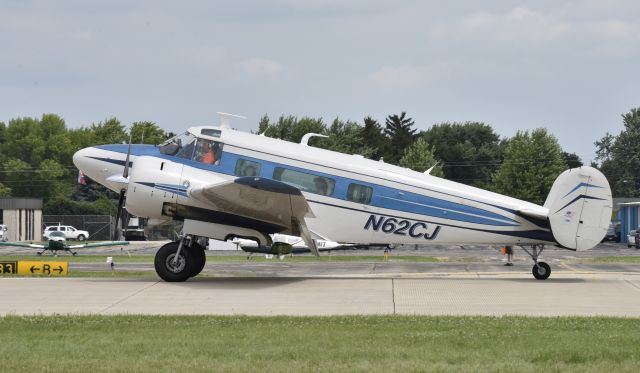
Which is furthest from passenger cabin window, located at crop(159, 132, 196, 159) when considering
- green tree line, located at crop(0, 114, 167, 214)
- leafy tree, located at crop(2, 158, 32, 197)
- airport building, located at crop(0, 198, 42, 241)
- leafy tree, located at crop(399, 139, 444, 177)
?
leafy tree, located at crop(2, 158, 32, 197)

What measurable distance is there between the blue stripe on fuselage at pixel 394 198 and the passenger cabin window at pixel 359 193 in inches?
3.4

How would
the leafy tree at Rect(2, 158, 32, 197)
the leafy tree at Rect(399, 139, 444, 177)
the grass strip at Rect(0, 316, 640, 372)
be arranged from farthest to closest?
1. the leafy tree at Rect(2, 158, 32, 197)
2. the leafy tree at Rect(399, 139, 444, 177)
3. the grass strip at Rect(0, 316, 640, 372)

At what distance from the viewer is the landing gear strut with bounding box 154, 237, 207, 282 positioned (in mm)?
21500

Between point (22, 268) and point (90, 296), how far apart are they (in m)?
9.15

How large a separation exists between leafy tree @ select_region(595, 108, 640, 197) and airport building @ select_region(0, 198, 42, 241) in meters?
68.8

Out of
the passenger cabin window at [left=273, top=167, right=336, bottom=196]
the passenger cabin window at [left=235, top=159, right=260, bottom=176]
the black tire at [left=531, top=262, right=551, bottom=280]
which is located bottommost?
the black tire at [left=531, top=262, right=551, bottom=280]

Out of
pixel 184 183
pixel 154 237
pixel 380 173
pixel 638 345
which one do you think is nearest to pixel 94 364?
pixel 638 345

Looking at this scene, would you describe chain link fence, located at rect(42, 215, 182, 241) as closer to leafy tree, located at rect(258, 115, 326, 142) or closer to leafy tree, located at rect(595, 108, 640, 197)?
leafy tree, located at rect(258, 115, 326, 142)

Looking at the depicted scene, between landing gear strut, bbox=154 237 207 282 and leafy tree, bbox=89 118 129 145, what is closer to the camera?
landing gear strut, bbox=154 237 207 282

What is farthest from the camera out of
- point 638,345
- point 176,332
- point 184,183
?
point 184,183

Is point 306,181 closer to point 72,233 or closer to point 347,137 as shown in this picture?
point 72,233

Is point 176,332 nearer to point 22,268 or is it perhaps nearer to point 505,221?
point 505,221

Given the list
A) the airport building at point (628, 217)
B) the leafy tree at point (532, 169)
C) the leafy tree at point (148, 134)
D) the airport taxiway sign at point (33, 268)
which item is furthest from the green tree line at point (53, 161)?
the airport taxiway sign at point (33, 268)

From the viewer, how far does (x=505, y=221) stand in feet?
73.8
